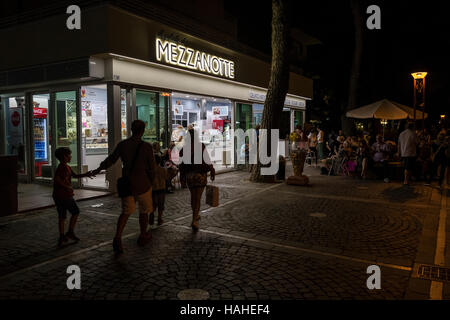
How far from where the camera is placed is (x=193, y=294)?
3.85 m

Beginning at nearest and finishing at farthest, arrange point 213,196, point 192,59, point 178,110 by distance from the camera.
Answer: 1. point 213,196
2. point 192,59
3. point 178,110

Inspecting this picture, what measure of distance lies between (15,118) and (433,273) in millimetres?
12725

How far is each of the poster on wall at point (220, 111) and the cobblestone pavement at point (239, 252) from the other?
8648 mm

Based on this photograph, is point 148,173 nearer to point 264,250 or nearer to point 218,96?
point 264,250

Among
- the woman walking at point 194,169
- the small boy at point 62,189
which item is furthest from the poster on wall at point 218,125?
the small boy at point 62,189

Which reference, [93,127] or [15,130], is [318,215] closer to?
[93,127]

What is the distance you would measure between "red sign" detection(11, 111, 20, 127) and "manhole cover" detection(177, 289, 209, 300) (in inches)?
423

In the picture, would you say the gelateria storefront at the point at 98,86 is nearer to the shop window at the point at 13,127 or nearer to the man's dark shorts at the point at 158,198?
the shop window at the point at 13,127

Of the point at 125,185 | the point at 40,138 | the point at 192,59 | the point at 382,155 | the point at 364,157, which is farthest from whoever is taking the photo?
the point at 364,157

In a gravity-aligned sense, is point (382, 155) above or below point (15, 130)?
below

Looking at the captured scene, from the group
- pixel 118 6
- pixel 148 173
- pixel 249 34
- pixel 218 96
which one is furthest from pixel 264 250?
pixel 249 34

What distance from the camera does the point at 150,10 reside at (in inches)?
412

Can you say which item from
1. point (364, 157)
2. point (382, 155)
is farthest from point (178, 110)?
point (382, 155)

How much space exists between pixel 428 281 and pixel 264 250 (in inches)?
85.1
